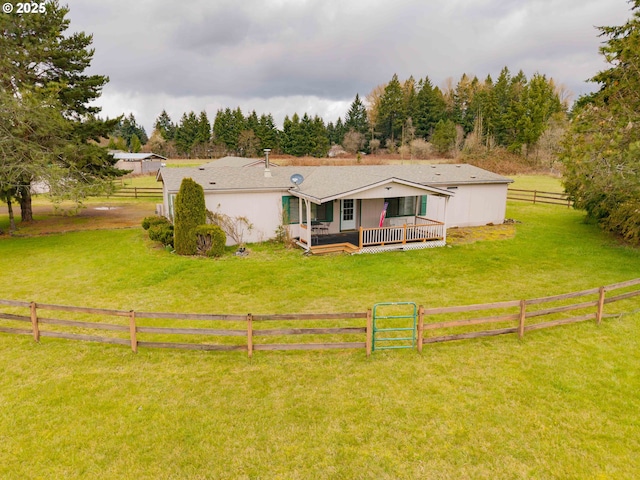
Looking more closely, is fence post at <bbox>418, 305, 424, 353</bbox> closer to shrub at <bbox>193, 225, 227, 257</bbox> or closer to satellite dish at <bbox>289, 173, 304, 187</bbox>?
shrub at <bbox>193, 225, 227, 257</bbox>

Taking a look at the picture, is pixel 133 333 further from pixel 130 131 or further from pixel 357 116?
pixel 130 131

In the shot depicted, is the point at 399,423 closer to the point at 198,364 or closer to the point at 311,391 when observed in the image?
the point at 311,391

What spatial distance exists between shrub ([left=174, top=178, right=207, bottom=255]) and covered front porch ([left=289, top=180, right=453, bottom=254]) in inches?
164

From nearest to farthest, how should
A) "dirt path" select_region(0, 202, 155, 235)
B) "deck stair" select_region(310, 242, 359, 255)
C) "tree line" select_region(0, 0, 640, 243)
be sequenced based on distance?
"tree line" select_region(0, 0, 640, 243) < "deck stair" select_region(310, 242, 359, 255) < "dirt path" select_region(0, 202, 155, 235)

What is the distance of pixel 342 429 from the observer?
19.2ft

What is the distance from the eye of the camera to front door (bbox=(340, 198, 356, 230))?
18.9m

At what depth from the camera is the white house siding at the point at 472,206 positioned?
69.9ft

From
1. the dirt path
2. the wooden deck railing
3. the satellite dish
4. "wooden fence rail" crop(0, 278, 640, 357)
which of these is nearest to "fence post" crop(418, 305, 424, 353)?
"wooden fence rail" crop(0, 278, 640, 357)

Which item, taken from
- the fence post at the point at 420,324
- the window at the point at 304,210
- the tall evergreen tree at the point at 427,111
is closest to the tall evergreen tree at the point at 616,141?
the fence post at the point at 420,324

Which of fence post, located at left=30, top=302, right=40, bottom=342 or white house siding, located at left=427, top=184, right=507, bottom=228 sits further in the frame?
white house siding, located at left=427, top=184, right=507, bottom=228

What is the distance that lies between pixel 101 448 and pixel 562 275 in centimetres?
1399

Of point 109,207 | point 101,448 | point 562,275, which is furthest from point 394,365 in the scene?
point 109,207

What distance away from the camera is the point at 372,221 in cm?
1953

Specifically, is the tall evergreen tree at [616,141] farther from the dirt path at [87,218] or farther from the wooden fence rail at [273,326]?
the dirt path at [87,218]
